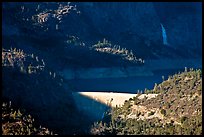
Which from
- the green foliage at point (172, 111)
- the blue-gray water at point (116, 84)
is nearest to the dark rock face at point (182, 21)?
the blue-gray water at point (116, 84)

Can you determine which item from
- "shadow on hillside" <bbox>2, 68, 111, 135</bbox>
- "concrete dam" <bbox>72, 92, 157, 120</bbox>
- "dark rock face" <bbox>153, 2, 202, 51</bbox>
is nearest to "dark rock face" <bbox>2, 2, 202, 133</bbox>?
"dark rock face" <bbox>153, 2, 202, 51</bbox>

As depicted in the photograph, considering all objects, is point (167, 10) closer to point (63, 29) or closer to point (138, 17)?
point (138, 17)

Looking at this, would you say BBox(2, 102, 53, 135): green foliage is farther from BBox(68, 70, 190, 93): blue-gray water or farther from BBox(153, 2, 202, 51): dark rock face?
BBox(153, 2, 202, 51): dark rock face

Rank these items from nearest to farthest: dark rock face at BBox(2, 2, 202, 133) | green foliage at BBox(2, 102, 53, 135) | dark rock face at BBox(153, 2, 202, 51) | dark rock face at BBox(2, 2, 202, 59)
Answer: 1. green foliage at BBox(2, 102, 53, 135)
2. dark rock face at BBox(2, 2, 202, 133)
3. dark rock face at BBox(2, 2, 202, 59)
4. dark rock face at BBox(153, 2, 202, 51)

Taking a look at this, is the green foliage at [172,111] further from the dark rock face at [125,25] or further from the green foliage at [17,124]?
the dark rock face at [125,25]

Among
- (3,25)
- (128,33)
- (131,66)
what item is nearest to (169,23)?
(128,33)

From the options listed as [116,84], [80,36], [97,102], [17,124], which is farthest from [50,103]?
[80,36]

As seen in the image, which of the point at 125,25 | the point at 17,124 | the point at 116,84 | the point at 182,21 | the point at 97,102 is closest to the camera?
the point at 17,124

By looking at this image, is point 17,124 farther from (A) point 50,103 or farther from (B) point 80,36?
(B) point 80,36
